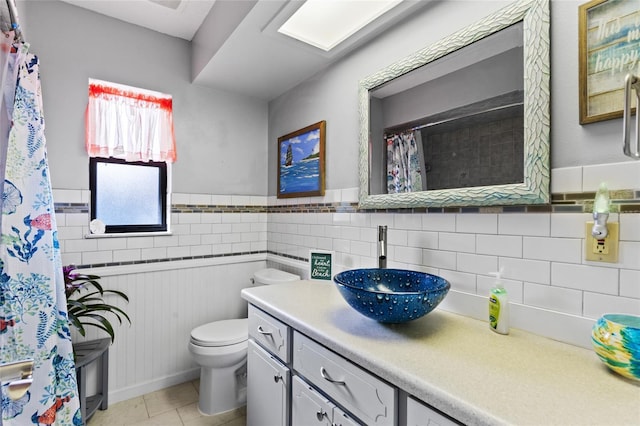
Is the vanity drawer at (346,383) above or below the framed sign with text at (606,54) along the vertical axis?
below

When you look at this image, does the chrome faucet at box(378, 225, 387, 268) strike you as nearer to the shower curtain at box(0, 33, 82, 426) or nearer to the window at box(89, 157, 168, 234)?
the shower curtain at box(0, 33, 82, 426)

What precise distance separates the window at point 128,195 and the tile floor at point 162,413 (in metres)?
1.18

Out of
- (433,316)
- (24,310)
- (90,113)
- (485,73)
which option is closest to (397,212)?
(433,316)

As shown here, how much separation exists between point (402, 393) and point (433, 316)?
0.50m

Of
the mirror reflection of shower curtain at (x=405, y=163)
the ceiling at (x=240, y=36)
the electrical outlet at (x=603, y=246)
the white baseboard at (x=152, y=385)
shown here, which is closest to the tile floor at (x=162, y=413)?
the white baseboard at (x=152, y=385)

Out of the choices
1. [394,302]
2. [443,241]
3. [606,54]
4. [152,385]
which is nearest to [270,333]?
[394,302]

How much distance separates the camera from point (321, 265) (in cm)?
189

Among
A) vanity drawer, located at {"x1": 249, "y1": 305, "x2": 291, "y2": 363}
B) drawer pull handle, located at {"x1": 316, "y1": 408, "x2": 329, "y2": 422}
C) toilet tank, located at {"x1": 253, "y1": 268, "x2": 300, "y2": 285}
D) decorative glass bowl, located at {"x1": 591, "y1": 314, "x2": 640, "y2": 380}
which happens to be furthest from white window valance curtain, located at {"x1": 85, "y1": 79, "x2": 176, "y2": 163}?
decorative glass bowl, located at {"x1": 591, "y1": 314, "x2": 640, "y2": 380}

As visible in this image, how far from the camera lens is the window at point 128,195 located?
2154mm

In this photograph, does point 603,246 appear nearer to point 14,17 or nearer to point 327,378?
point 327,378

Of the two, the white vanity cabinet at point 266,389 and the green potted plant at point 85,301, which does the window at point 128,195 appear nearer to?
the green potted plant at point 85,301

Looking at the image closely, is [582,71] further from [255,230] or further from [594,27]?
[255,230]

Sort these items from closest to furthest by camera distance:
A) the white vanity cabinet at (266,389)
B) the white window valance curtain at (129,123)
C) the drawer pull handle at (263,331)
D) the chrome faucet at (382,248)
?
the white vanity cabinet at (266,389), the drawer pull handle at (263,331), the chrome faucet at (382,248), the white window valance curtain at (129,123)

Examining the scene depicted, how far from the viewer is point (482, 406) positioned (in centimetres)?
68
